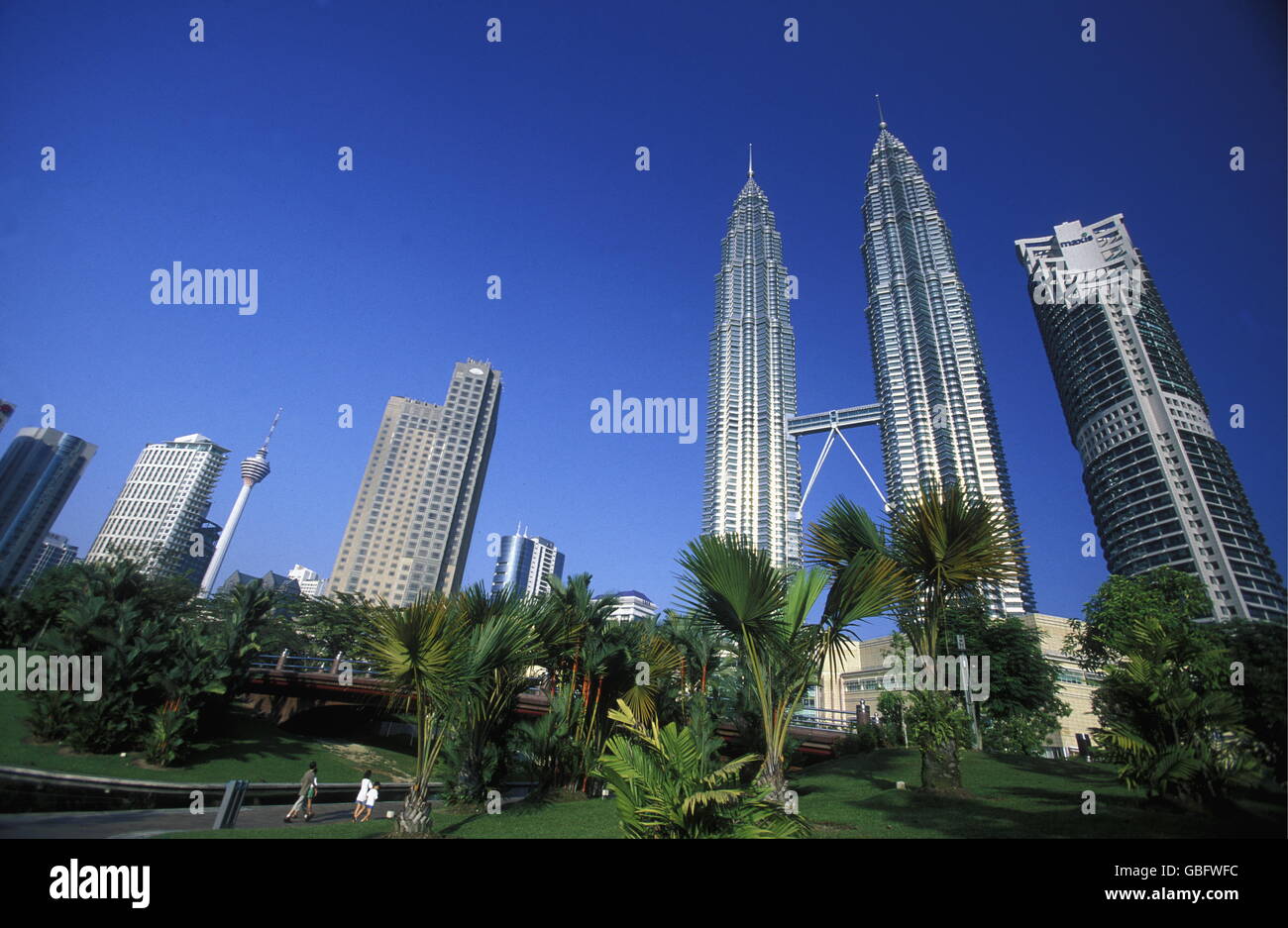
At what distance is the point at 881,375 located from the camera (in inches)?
4235

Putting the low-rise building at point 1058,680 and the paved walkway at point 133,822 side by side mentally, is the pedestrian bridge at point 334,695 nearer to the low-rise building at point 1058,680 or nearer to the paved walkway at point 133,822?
the paved walkway at point 133,822

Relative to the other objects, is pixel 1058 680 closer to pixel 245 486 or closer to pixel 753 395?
pixel 753 395

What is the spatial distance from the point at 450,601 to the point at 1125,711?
40.0 feet

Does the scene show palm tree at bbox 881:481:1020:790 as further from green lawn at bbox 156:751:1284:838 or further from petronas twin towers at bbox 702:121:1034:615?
petronas twin towers at bbox 702:121:1034:615

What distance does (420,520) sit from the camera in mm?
143875

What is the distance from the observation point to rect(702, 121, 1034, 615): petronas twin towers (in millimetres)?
96062

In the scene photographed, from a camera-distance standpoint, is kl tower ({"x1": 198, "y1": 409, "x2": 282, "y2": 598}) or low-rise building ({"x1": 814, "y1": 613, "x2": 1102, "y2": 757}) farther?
kl tower ({"x1": 198, "y1": 409, "x2": 282, "y2": 598})

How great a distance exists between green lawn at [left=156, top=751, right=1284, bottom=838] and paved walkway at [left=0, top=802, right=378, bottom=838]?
83.5 inches
